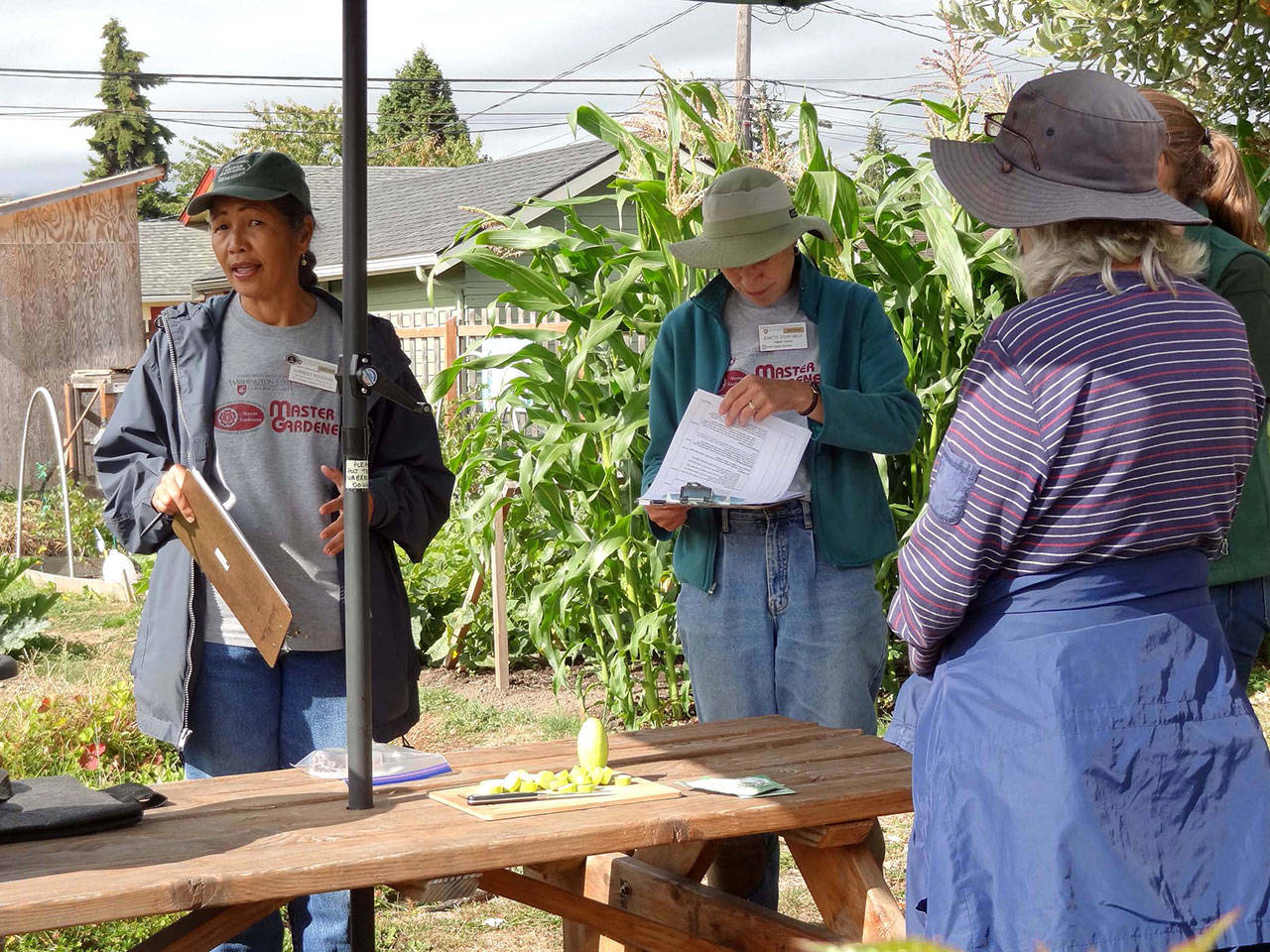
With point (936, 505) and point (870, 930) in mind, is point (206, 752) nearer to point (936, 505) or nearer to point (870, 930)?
point (870, 930)

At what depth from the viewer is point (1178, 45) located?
395cm

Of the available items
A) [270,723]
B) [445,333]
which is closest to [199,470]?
[270,723]

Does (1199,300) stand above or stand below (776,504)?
above

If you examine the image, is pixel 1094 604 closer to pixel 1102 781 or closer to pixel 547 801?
pixel 1102 781

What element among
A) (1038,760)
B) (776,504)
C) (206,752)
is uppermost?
(776,504)

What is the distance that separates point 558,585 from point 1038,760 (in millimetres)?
3342

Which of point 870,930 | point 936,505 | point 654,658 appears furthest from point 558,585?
point 936,505

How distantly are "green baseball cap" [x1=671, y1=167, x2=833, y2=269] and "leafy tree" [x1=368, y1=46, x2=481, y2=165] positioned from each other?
48272mm

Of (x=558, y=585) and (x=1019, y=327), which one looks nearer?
(x=1019, y=327)

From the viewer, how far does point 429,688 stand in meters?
6.43

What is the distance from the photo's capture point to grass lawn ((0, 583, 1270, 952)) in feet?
11.8

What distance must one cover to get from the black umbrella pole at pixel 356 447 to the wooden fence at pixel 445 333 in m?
6.33

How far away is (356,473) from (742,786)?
826mm

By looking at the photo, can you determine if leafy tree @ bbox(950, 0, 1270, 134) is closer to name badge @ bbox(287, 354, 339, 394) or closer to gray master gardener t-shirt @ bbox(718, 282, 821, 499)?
gray master gardener t-shirt @ bbox(718, 282, 821, 499)
